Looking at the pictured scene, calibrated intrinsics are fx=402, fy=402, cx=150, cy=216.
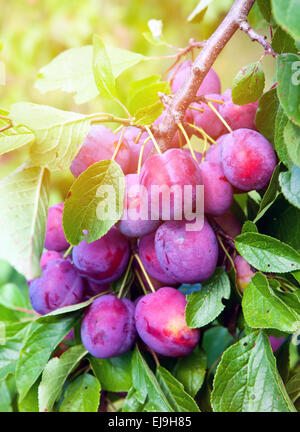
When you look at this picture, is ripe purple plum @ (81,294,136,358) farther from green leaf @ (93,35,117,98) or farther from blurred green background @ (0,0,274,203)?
blurred green background @ (0,0,274,203)

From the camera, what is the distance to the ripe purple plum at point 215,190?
451 mm

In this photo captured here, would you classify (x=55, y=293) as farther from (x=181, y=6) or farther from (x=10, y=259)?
(x=181, y=6)

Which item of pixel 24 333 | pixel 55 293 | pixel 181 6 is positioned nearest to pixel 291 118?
pixel 55 293

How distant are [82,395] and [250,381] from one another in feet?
0.73

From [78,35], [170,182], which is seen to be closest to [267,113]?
[170,182]

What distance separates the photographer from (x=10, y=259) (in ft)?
1.24

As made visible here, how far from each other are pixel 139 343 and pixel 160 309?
91 millimetres

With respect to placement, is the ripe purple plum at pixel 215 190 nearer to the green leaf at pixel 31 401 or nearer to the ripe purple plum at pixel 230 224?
the ripe purple plum at pixel 230 224

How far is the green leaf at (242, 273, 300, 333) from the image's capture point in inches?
15.2

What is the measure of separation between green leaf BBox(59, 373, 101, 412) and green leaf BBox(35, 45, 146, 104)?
1.28 ft

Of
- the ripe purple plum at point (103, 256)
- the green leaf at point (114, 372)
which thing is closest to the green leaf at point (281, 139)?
the ripe purple plum at point (103, 256)

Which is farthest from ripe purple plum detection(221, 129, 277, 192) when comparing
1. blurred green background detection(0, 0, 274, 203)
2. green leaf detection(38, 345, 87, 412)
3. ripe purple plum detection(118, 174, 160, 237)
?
blurred green background detection(0, 0, 274, 203)

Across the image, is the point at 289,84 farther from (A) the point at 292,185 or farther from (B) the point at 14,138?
(B) the point at 14,138

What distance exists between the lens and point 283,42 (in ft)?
1.34
